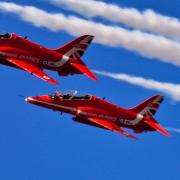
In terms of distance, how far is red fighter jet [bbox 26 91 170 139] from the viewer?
94.9 meters

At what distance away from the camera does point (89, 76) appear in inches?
3661

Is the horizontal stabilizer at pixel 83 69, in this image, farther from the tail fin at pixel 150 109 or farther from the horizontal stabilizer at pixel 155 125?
the horizontal stabilizer at pixel 155 125

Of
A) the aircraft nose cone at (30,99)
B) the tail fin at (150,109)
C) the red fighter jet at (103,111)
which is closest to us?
the aircraft nose cone at (30,99)

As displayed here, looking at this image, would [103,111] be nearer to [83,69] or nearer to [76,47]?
[83,69]

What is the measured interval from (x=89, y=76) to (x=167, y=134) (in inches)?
415

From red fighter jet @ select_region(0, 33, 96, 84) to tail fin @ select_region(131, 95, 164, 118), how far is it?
29.2 ft

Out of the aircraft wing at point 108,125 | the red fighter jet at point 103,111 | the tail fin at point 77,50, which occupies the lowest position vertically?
the aircraft wing at point 108,125

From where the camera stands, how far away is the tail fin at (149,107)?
99562mm

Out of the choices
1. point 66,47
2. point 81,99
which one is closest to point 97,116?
point 81,99

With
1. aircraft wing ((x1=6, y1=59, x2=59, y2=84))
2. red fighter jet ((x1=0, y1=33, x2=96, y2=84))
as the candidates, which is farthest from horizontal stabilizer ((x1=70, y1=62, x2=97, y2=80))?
aircraft wing ((x1=6, y1=59, x2=59, y2=84))

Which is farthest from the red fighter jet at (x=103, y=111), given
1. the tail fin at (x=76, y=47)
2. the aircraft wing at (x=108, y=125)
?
the tail fin at (x=76, y=47)

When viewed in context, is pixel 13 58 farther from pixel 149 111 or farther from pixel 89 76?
pixel 149 111

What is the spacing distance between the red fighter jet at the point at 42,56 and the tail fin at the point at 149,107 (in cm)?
890

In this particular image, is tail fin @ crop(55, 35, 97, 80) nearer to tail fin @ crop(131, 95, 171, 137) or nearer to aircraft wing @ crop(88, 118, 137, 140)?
aircraft wing @ crop(88, 118, 137, 140)
